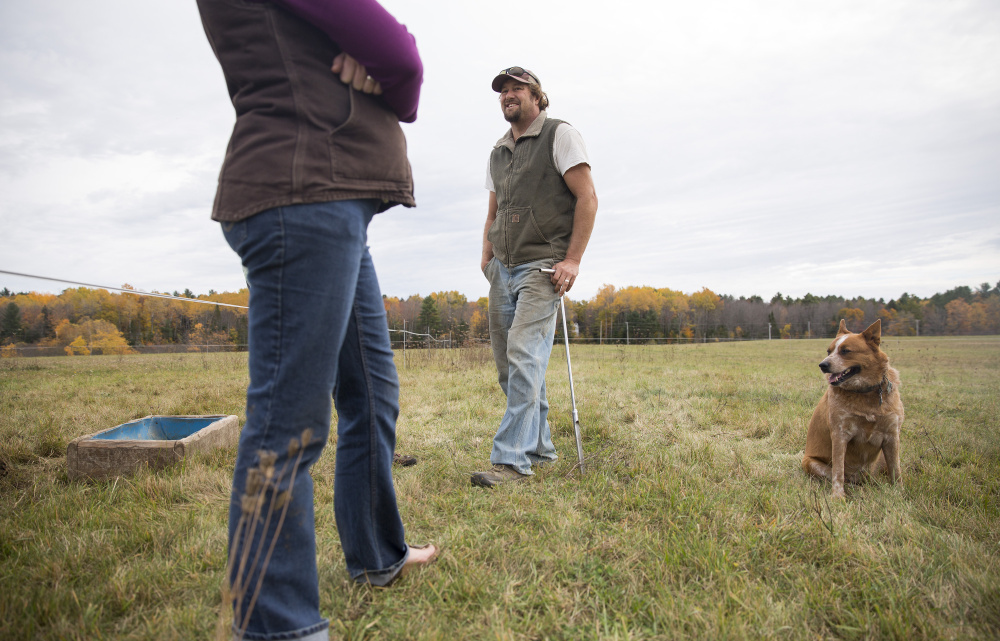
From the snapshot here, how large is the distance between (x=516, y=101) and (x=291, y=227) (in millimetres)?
2468

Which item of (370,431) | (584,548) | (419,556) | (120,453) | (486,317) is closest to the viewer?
(370,431)

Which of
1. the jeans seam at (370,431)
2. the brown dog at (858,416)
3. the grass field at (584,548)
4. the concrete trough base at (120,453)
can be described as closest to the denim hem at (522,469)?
the grass field at (584,548)

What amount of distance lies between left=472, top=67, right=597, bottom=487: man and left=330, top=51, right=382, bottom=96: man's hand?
6.30ft

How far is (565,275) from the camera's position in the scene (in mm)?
3100

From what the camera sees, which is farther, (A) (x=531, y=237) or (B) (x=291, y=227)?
(A) (x=531, y=237)

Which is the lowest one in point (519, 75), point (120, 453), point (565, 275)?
point (120, 453)

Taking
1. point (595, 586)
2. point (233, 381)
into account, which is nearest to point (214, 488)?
point (595, 586)

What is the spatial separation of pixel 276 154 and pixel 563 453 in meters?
3.07

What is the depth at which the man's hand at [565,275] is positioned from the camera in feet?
10.2

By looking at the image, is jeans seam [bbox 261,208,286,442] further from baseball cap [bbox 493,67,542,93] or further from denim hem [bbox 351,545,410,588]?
baseball cap [bbox 493,67,542,93]

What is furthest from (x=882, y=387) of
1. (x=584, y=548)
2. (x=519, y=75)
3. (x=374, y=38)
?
(x=374, y=38)

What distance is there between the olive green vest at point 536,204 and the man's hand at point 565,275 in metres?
0.13

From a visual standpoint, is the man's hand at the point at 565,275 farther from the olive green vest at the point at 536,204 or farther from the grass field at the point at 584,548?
the grass field at the point at 584,548

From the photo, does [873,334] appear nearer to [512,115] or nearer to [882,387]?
[882,387]
